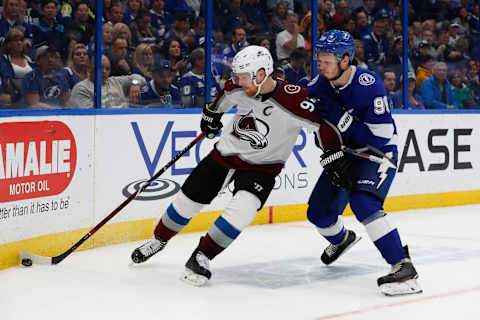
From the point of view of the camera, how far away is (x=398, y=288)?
13.0ft

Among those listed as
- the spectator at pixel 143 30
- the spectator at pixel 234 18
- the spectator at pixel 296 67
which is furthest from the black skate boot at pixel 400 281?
the spectator at pixel 296 67

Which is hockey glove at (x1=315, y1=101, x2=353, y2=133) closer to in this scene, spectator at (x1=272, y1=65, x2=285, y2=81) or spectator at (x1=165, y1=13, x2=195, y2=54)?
spectator at (x1=165, y1=13, x2=195, y2=54)

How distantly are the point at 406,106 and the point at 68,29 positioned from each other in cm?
349

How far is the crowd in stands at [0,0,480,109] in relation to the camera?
16.7ft

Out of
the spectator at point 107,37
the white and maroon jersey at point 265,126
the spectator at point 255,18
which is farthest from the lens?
the spectator at point 255,18

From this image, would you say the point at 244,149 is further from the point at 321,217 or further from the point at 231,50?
the point at 231,50

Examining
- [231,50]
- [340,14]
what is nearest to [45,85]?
[231,50]

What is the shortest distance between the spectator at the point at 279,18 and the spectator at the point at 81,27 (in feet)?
5.99

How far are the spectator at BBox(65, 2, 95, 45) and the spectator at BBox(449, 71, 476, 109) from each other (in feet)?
13.1

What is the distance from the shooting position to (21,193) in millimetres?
4691

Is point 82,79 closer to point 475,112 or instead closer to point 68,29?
point 68,29

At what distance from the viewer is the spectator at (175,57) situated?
6117mm

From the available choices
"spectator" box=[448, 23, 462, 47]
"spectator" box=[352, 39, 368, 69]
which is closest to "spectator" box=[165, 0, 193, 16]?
"spectator" box=[352, 39, 368, 69]

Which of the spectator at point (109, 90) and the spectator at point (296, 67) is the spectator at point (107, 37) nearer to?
the spectator at point (109, 90)
